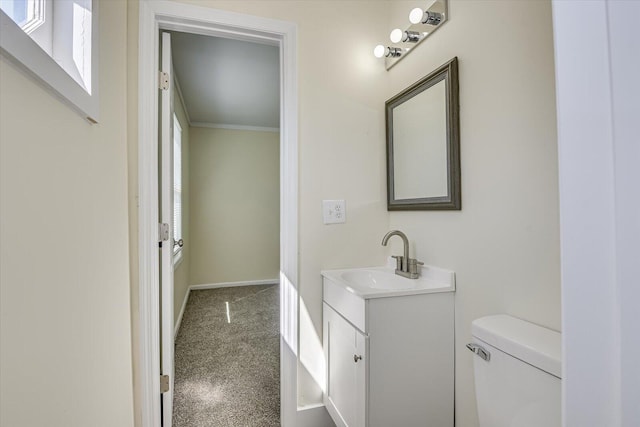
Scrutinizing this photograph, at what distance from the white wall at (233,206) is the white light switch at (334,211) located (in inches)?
128

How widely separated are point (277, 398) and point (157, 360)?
808 millimetres

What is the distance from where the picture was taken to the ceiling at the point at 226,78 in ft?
7.57

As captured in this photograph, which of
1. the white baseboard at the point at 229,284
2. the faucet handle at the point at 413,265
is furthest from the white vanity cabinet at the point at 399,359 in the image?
the white baseboard at the point at 229,284

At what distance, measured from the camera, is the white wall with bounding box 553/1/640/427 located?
0.37 m

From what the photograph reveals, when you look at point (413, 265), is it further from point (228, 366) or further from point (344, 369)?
point (228, 366)

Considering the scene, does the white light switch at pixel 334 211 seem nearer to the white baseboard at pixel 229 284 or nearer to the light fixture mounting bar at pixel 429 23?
the light fixture mounting bar at pixel 429 23

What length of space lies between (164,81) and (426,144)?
1.35m

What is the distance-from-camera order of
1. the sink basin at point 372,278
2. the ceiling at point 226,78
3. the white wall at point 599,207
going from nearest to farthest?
the white wall at point 599,207 → the sink basin at point 372,278 → the ceiling at point 226,78

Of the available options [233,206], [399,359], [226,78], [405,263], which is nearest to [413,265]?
[405,263]

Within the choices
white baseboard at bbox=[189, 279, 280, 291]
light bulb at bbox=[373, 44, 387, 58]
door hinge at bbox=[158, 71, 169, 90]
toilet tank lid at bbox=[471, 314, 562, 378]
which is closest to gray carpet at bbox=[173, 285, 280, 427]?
white baseboard at bbox=[189, 279, 280, 291]

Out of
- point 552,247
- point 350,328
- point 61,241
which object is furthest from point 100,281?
point 552,247

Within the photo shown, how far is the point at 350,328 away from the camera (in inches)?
50.3

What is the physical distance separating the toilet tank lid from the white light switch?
86cm

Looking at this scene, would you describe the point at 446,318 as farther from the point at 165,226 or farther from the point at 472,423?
the point at 165,226
